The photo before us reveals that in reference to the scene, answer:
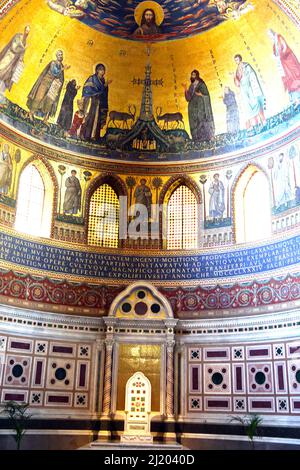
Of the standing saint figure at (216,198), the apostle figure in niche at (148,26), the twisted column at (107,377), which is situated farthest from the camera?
the standing saint figure at (216,198)

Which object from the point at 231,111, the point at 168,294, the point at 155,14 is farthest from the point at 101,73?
the point at 168,294

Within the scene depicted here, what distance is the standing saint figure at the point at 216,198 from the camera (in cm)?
2041

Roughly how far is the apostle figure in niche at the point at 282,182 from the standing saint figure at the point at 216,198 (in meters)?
2.37

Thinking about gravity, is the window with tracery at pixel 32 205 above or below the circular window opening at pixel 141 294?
above

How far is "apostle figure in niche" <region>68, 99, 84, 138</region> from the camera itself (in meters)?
A: 20.9

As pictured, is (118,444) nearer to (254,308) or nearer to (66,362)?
(66,362)

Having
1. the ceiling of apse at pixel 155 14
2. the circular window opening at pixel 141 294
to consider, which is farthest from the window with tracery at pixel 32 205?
the ceiling of apse at pixel 155 14

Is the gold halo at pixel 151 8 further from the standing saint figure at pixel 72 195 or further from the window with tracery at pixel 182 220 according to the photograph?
the window with tracery at pixel 182 220

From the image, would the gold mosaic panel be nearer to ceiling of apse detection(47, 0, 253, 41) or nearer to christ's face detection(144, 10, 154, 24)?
ceiling of apse detection(47, 0, 253, 41)

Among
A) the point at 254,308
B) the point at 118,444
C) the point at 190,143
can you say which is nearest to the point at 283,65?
the point at 190,143

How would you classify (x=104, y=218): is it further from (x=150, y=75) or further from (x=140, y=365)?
(x=150, y=75)

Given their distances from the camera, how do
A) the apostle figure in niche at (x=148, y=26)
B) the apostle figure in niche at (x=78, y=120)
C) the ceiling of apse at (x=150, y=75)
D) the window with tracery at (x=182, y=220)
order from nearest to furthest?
1. the ceiling of apse at (x=150, y=75)
2. the apostle figure in niche at (x=148, y=26)
3. the window with tracery at (x=182, y=220)
4. the apostle figure in niche at (x=78, y=120)

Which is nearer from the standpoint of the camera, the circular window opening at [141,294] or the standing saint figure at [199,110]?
the circular window opening at [141,294]

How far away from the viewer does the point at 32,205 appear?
1980cm
